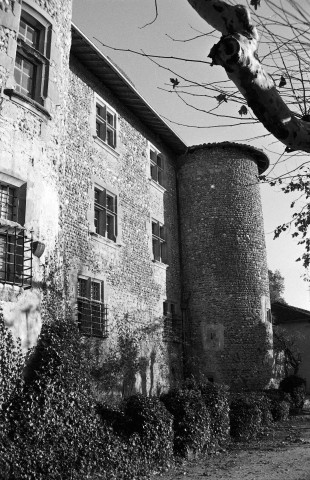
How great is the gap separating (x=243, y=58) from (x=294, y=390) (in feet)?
59.9

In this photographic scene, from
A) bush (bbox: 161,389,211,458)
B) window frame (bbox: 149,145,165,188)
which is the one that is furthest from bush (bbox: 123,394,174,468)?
window frame (bbox: 149,145,165,188)

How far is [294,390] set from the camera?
19.7 meters

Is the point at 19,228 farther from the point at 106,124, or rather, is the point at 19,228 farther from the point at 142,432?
the point at 106,124

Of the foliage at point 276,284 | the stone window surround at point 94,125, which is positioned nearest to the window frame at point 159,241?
the stone window surround at point 94,125

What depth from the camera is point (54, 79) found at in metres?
10.7

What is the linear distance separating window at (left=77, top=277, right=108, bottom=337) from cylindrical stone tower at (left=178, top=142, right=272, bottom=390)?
5595mm

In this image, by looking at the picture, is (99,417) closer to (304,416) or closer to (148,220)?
(148,220)

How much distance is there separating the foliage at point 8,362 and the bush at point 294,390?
14027 mm

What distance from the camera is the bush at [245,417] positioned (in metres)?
12.8

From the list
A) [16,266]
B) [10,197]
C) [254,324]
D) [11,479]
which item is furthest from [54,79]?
[254,324]

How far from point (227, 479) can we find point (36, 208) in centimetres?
591

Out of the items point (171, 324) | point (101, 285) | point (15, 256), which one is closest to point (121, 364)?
point (101, 285)

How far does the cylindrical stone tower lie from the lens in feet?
60.3

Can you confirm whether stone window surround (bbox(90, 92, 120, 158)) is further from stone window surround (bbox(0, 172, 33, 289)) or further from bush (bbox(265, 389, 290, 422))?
bush (bbox(265, 389, 290, 422))
